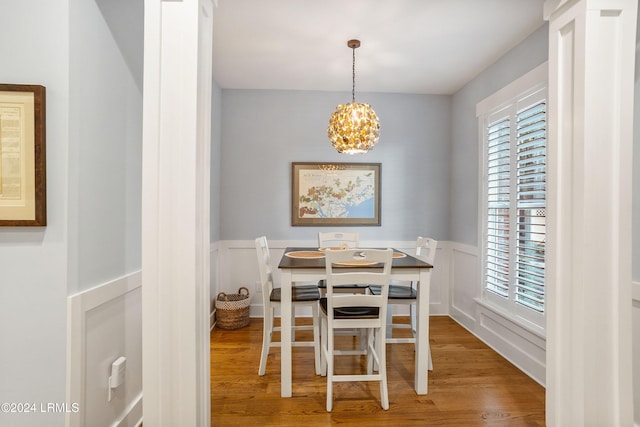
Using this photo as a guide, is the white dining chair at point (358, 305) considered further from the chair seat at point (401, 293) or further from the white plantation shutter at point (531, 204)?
the white plantation shutter at point (531, 204)

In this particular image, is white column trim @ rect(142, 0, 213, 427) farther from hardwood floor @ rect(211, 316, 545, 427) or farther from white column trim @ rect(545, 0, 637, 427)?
white column trim @ rect(545, 0, 637, 427)

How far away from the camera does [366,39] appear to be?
2.79m

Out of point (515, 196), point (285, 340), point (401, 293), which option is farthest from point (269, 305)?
point (515, 196)

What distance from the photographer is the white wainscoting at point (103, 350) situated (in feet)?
4.64

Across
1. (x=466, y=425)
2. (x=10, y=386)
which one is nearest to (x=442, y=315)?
(x=466, y=425)

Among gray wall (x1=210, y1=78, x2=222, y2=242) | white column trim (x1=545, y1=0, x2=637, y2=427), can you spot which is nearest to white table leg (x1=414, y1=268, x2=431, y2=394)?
white column trim (x1=545, y1=0, x2=637, y2=427)

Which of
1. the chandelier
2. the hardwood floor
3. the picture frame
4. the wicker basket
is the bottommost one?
the hardwood floor

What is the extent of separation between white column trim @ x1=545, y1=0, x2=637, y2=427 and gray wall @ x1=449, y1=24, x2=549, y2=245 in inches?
59.8

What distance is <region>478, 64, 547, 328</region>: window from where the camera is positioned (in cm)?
262

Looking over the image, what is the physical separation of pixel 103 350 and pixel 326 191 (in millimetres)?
2783

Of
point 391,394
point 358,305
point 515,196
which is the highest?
point 515,196

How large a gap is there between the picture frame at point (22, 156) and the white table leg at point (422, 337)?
212cm

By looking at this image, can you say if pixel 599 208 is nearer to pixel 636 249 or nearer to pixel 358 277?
pixel 636 249

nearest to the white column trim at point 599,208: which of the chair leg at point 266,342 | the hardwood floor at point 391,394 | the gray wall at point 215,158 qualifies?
the hardwood floor at point 391,394
